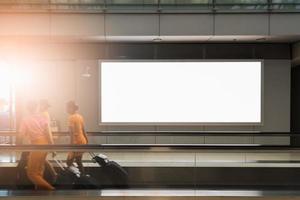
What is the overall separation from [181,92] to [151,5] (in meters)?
3.27

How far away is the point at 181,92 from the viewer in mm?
14320

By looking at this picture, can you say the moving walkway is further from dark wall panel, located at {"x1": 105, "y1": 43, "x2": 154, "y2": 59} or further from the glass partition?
dark wall panel, located at {"x1": 105, "y1": 43, "x2": 154, "y2": 59}

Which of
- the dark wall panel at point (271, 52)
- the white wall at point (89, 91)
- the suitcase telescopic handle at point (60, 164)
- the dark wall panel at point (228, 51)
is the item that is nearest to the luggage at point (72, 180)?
the suitcase telescopic handle at point (60, 164)

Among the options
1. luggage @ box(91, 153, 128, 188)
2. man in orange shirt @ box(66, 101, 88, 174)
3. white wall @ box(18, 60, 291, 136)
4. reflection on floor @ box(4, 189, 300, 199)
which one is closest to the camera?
reflection on floor @ box(4, 189, 300, 199)

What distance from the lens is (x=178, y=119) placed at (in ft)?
46.7

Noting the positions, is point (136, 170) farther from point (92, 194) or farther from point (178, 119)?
point (178, 119)

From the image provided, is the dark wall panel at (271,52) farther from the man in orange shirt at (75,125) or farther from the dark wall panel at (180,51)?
the man in orange shirt at (75,125)

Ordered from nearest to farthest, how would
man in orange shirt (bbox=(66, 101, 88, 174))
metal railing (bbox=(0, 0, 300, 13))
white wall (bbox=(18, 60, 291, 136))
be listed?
man in orange shirt (bbox=(66, 101, 88, 174)) < metal railing (bbox=(0, 0, 300, 13)) < white wall (bbox=(18, 60, 291, 136))

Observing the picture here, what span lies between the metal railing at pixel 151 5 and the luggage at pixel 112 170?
7.23 meters

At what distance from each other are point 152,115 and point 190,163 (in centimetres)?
754

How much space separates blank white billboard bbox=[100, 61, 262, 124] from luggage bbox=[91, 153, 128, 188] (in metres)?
7.17

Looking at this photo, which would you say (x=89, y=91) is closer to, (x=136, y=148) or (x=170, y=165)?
(x=170, y=165)

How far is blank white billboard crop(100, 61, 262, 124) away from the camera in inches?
555

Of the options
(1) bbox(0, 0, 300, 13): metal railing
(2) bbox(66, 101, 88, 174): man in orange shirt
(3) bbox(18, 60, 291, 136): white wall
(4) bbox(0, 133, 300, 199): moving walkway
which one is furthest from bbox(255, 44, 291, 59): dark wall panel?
(2) bbox(66, 101, 88, 174): man in orange shirt
